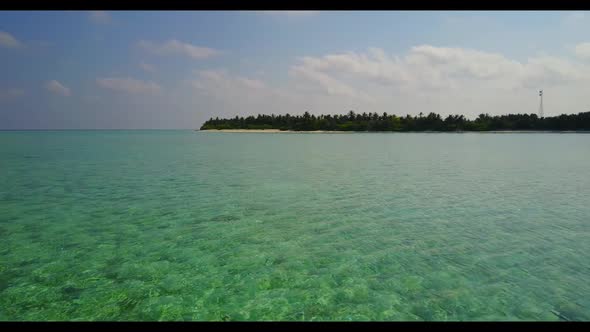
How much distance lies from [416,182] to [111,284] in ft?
68.0

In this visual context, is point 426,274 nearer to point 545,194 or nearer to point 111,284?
point 111,284

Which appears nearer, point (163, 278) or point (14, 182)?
point (163, 278)

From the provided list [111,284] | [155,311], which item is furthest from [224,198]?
[155,311]

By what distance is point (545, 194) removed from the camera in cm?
1997

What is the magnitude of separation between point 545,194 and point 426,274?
15377mm

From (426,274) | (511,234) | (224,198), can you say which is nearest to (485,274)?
(426,274)

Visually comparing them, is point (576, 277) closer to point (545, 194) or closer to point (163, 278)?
point (163, 278)

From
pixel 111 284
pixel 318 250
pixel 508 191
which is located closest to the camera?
pixel 111 284

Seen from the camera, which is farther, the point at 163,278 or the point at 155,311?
the point at 163,278

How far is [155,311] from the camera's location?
7.30 m

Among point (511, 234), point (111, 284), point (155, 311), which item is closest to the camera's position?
point (155, 311)

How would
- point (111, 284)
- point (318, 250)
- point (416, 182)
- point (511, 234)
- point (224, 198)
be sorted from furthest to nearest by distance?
point (416, 182) → point (224, 198) → point (511, 234) → point (318, 250) → point (111, 284)
